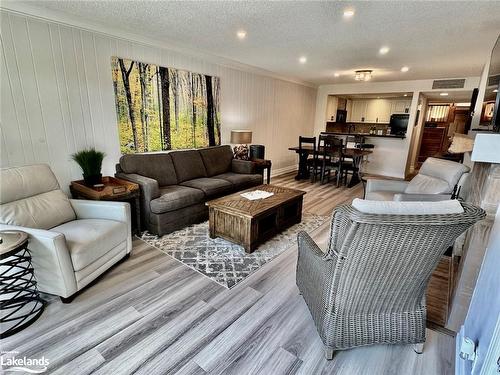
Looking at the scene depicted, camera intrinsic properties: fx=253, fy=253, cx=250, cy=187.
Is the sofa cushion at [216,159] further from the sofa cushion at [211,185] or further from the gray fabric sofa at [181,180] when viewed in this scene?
the sofa cushion at [211,185]

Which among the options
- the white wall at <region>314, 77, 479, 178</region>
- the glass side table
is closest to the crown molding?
the glass side table

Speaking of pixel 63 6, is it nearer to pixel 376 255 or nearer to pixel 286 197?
pixel 286 197

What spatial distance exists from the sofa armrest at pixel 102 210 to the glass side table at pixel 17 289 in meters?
0.64

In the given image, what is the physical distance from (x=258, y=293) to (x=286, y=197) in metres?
1.29

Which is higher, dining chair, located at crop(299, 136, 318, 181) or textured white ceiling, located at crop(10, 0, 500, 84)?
textured white ceiling, located at crop(10, 0, 500, 84)

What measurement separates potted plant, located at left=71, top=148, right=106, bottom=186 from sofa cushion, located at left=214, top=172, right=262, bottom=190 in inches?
68.0

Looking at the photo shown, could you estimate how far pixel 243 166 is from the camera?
445 centimetres

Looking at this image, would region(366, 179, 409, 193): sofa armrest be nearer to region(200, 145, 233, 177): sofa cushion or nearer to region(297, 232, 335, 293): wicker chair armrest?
region(297, 232, 335, 293): wicker chair armrest

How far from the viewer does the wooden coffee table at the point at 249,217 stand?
261 centimetres

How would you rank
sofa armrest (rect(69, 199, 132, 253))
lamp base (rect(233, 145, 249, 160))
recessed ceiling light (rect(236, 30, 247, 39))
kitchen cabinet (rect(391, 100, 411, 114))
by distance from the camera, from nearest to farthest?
sofa armrest (rect(69, 199, 132, 253)) → recessed ceiling light (rect(236, 30, 247, 39)) → lamp base (rect(233, 145, 249, 160)) → kitchen cabinet (rect(391, 100, 411, 114))

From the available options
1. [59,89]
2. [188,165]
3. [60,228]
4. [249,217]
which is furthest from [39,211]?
[188,165]

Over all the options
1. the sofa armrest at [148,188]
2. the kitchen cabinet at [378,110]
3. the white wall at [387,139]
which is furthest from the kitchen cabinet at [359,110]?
the sofa armrest at [148,188]

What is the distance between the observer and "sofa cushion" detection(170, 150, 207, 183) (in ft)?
12.4

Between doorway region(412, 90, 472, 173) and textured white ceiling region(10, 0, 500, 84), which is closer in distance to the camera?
textured white ceiling region(10, 0, 500, 84)
